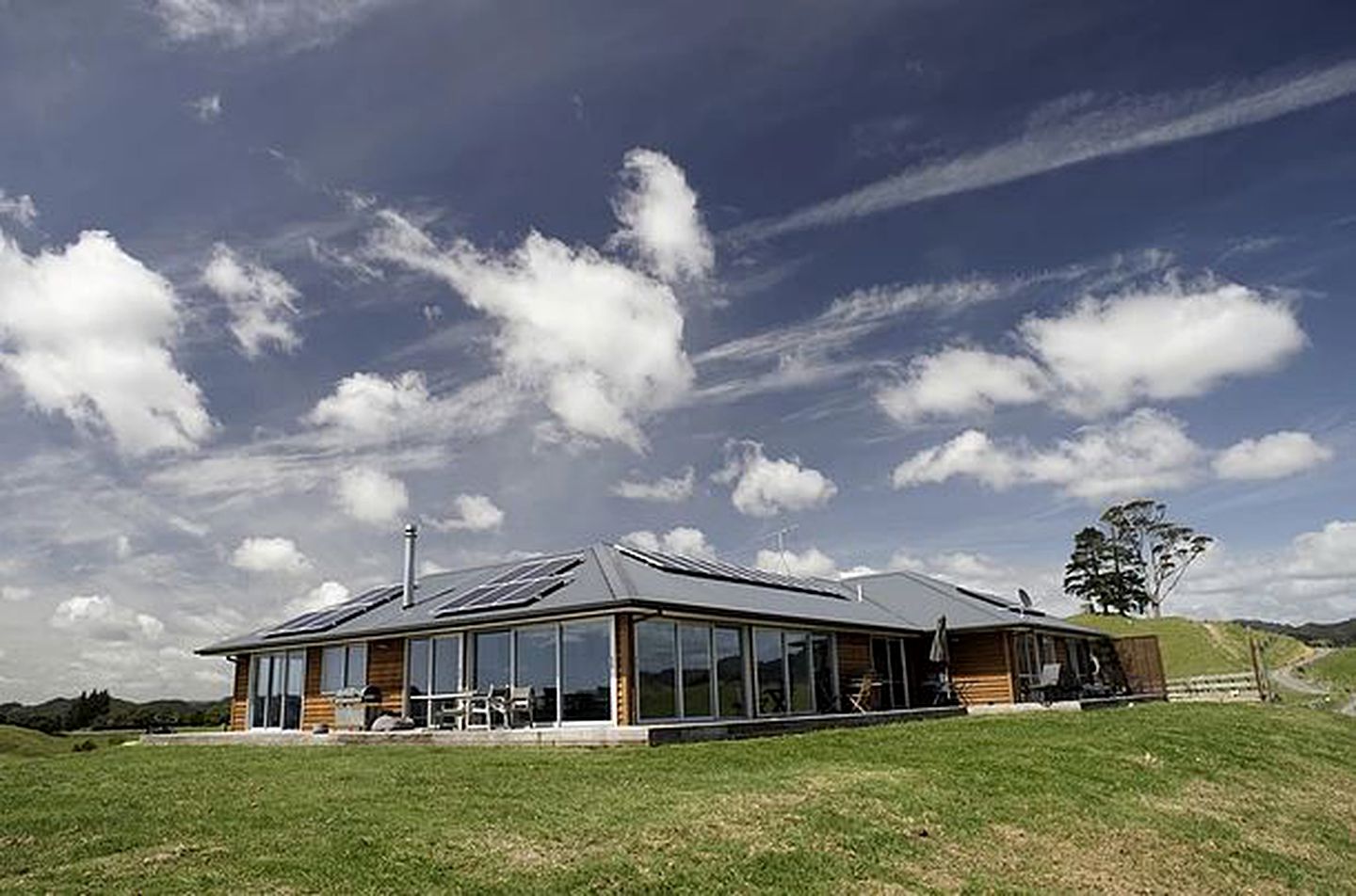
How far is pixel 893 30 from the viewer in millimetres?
16594

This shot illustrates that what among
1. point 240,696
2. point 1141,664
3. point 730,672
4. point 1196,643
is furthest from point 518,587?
point 1196,643

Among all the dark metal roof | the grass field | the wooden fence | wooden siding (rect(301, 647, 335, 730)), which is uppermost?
the dark metal roof

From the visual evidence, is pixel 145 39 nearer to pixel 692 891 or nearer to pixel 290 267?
pixel 290 267

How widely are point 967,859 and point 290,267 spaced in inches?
658

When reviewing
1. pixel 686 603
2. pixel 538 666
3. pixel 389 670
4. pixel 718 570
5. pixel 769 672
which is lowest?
pixel 769 672

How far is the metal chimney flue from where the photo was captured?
26581 millimetres

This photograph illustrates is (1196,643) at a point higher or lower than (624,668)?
higher

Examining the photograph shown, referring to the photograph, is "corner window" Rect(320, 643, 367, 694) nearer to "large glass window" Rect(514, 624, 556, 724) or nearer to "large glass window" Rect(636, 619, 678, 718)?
"large glass window" Rect(514, 624, 556, 724)

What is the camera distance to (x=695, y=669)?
2091 cm

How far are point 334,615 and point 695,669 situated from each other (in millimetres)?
11476

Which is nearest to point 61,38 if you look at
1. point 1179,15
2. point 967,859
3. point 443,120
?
point 443,120

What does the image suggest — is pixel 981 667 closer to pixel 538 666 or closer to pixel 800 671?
pixel 800 671

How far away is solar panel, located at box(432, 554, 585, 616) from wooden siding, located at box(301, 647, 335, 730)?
5210mm

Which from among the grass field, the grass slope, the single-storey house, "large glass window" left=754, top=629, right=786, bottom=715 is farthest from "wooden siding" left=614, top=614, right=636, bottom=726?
the grass slope
